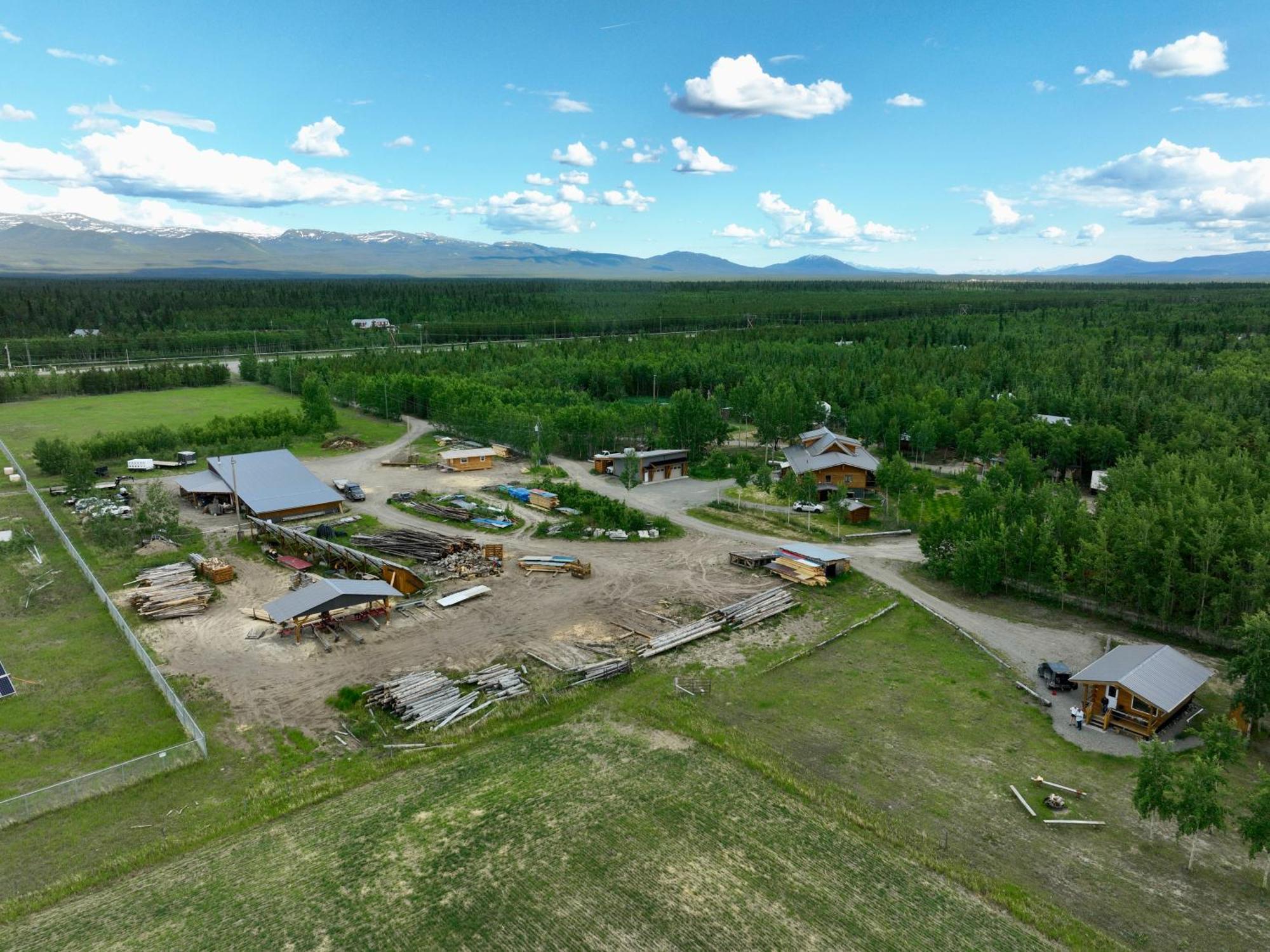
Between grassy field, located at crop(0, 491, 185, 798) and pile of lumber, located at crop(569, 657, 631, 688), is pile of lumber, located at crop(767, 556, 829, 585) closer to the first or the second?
pile of lumber, located at crop(569, 657, 631, 688)

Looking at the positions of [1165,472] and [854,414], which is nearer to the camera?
[1165,472]

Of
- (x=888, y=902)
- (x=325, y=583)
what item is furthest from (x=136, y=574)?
(x=888, y=902)

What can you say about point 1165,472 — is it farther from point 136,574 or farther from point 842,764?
point 136,574

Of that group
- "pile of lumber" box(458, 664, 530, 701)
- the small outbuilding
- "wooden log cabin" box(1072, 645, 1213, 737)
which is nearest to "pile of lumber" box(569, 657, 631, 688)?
"pile of lumber" box(458, 664, 530, 701)

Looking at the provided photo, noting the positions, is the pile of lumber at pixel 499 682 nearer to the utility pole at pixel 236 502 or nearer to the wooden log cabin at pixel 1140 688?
the wooden log cabin at pixel 1140 688

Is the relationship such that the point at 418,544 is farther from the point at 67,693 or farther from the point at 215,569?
the point at 67,693

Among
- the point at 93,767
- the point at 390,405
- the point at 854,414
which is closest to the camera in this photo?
the point at 93,767
